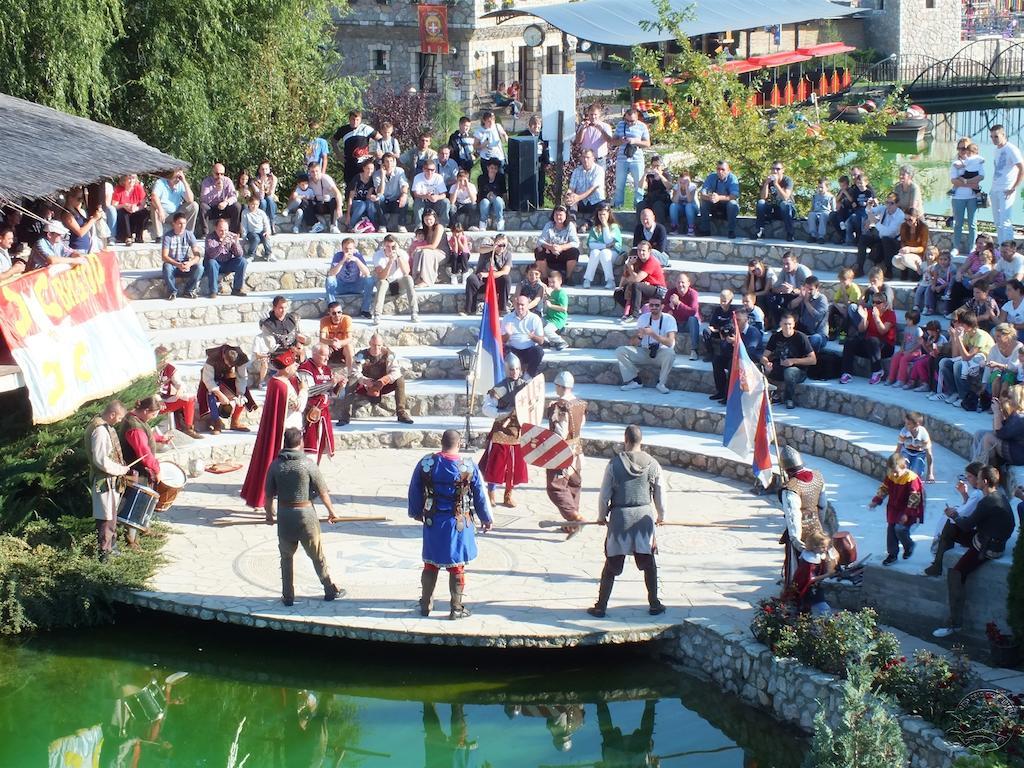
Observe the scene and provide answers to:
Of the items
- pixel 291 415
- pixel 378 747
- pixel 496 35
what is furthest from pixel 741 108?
pixel 496 35

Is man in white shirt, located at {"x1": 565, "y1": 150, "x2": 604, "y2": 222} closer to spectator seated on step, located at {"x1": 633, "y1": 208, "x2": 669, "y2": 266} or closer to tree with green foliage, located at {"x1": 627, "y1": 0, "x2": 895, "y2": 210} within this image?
spectator seated on step, located at {"x1": 633, "y1": 208, "x2": 669, "y2": 266}

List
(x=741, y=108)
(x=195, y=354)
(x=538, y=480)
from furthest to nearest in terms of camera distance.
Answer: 1. (x=741, y=108)
2. (x=195, y=354)
3. (x=538, y=480)

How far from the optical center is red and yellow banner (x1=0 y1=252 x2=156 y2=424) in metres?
14.3

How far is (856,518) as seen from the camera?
15.8 meters

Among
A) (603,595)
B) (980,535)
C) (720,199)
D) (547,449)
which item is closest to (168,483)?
(547,449)

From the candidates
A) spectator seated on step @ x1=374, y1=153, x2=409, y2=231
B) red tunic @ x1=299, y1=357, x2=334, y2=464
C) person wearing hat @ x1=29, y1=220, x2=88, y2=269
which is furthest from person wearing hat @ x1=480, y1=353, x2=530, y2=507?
Result: spectator seated on step @ x1=374, y1=153, x2=409, y2=231

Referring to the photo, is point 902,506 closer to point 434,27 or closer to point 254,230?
point 254,230

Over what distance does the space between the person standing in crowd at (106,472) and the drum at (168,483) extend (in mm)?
421

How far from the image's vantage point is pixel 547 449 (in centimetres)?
1566

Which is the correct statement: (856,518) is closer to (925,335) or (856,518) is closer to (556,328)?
(925,335)

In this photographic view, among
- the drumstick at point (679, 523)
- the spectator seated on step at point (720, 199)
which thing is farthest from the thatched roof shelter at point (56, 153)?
the spectator seated on step at point (720, 199)

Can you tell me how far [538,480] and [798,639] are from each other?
5.93 metres

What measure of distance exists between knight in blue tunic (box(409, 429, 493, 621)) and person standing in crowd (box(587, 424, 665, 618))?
42.2 inches

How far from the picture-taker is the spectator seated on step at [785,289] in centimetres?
1981
